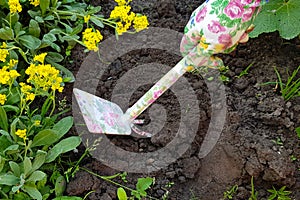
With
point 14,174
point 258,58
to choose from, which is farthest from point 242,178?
point 14,174

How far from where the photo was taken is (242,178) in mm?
1661

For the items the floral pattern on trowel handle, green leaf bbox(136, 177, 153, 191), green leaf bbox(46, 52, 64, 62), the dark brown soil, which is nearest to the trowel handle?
the floral pattern on trowel handle

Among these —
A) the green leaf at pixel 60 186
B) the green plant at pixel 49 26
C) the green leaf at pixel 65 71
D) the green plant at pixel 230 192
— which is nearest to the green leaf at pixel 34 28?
the green plant at pixel 49 26

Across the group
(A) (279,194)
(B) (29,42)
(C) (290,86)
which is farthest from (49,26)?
(A) (279,194)

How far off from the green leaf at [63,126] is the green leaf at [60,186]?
14 centimetres

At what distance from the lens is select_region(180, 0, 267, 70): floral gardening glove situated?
135 centimetres

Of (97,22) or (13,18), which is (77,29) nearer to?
(97,22)

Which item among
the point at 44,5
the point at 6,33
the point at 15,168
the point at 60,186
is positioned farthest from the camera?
the point at 44,5

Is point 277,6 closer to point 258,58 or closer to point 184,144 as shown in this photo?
point 258,58

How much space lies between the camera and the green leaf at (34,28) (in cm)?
175

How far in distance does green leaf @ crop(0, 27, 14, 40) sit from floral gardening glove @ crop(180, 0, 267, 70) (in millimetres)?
631

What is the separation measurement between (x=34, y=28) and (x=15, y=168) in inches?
21.6

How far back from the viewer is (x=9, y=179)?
1451 mm

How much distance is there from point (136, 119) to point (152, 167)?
0.64ft
